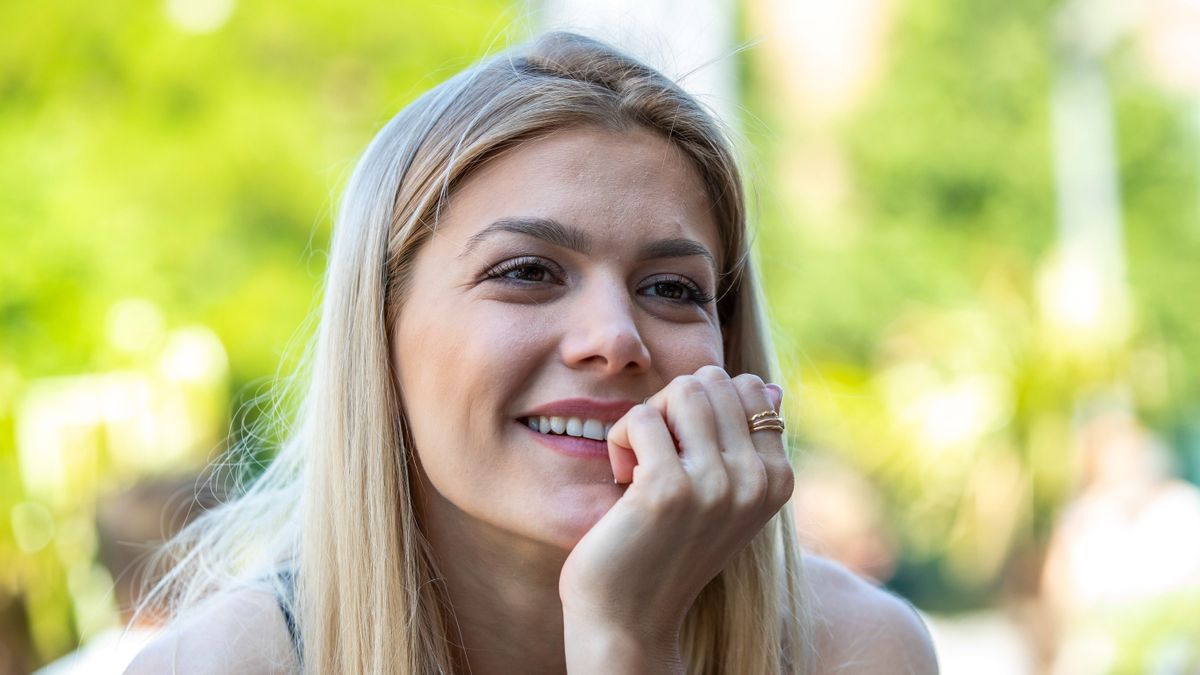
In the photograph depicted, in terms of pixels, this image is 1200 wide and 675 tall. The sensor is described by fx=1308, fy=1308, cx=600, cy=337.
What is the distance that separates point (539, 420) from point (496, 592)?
0.42 metres

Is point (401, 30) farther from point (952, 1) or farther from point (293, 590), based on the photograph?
point (952, 1)

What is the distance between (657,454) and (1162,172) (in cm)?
2008

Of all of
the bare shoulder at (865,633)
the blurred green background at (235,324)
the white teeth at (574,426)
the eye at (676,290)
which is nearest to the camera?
the white teeth at (574,426)

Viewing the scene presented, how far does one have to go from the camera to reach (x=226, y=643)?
2199 millimetres

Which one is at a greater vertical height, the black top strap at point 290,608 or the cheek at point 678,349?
the cheek at point 678,349

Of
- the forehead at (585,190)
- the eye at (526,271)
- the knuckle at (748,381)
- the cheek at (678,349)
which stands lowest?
the knuckle at (748,381)

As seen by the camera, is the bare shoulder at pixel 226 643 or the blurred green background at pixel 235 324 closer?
the bare shoulder at pixel 226 643

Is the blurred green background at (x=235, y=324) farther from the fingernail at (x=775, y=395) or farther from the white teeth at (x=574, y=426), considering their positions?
the white teeth at (x=574, y=426)

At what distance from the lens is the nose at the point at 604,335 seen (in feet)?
6.65

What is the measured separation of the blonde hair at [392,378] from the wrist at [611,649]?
36 centimetres

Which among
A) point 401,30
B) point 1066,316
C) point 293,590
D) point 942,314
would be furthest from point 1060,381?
point 293,590

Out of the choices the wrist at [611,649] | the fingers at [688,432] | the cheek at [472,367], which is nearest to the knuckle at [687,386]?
the fingers at [688,432]

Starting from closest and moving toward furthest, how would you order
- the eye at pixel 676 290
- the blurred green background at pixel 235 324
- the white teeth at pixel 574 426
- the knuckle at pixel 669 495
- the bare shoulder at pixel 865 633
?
the knuckle at pixel 669 495
the white teeth at pixel 574 426
the eye at pixel 676 290
the bare shoulder at pixel 865 633
the blurred green background at pixel 235 324

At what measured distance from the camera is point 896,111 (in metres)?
20.7
